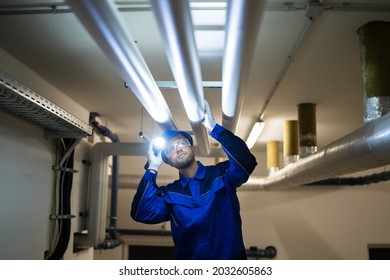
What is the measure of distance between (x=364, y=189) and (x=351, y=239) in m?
0.71

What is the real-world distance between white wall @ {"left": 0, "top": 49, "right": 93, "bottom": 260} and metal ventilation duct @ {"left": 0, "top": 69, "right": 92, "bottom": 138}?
0.08 meters

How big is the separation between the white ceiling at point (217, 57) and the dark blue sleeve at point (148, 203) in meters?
0.71

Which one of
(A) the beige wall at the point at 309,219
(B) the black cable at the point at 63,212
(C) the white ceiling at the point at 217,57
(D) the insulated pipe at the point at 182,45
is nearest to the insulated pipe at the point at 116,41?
(D) the insulated pipe at the point at 182,45

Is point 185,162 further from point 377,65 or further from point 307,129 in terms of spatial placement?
point 307,129

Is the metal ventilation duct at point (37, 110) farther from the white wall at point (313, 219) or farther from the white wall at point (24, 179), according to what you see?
the white wall at point (313, 219)

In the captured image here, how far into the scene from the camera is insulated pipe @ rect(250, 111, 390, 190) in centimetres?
139

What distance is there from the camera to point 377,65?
1.58m

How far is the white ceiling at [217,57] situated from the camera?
1.53 metres

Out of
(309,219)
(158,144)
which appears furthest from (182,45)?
(309,219)

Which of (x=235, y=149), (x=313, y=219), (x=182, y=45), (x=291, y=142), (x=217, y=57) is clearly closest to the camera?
(x=182, y=45)

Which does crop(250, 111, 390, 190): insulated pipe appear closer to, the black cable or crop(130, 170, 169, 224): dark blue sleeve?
crop(130, 170, 169, 224): dark blue sleeve

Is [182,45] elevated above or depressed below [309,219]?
above

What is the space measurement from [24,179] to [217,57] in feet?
4.22
